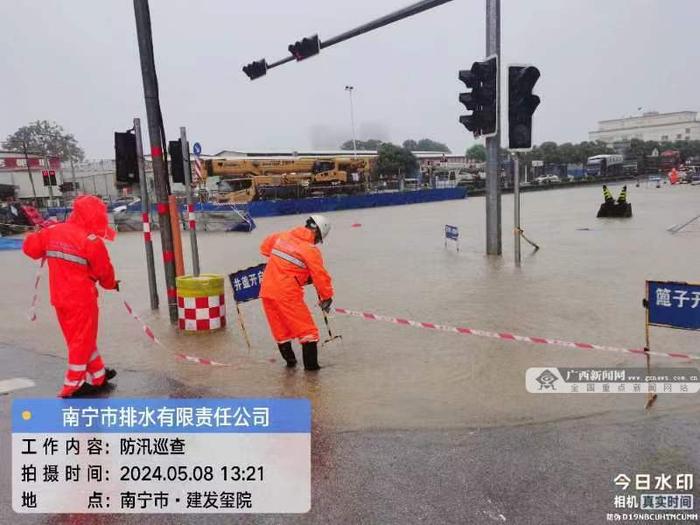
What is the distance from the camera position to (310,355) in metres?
5.58

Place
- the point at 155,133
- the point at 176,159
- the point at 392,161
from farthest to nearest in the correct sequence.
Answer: the point at 392,161 → the point at 176,159 → the point at 155,133

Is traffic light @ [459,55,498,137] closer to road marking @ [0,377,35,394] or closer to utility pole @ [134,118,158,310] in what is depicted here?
utility pole @ [134,118,158,310]

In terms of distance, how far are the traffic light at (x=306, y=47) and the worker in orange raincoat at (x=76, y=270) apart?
25.5 feet

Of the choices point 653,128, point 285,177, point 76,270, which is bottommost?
point 76,270

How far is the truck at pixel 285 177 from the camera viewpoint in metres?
39.8

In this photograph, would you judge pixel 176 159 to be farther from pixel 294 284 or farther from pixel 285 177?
pixel 285 177

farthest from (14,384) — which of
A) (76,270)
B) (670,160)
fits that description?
(670,160)

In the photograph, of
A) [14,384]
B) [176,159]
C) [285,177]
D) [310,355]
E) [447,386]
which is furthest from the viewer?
[285,177]

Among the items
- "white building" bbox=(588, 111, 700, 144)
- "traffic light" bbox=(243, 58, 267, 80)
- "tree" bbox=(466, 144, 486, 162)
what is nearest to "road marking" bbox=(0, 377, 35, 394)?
"traffic light" bbox=(243, 58, 267, 80)

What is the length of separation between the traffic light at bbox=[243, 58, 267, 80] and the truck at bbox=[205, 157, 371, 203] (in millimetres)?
24994

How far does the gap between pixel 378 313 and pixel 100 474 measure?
16.4ft

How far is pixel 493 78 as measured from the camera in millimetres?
11047
